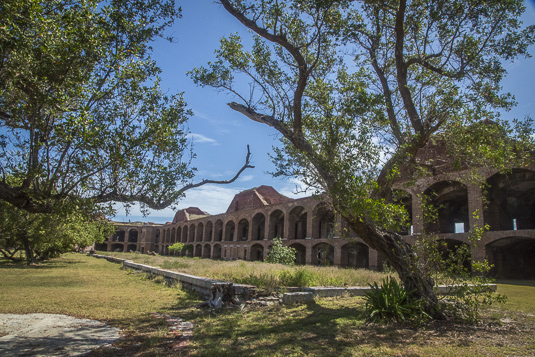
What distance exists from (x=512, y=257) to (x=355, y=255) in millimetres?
9160

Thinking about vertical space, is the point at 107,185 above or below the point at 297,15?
below

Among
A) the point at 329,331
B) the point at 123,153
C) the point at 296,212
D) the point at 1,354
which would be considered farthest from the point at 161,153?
the point at 296,212

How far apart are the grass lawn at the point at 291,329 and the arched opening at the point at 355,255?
15.6 metres

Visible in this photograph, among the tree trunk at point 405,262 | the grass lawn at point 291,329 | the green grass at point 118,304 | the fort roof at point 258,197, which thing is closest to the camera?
the grass lawn at point 291,329

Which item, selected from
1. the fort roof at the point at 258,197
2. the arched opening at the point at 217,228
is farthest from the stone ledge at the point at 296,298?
the arched opening at the point at 217,228

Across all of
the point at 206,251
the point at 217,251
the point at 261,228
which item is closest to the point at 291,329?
the point at 261,228

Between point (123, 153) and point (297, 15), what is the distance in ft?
15.5

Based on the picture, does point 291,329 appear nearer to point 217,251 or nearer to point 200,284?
point 200,284

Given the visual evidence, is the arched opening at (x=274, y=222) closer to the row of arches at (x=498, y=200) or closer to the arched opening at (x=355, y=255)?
the arched opening at (x=355, y=255)

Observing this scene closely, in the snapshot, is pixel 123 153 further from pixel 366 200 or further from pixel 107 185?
pixel 366 200

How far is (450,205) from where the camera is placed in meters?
22.6

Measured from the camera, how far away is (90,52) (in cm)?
508

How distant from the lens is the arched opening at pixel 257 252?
33.9 meters

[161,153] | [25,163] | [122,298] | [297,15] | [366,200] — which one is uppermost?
[297,15]
